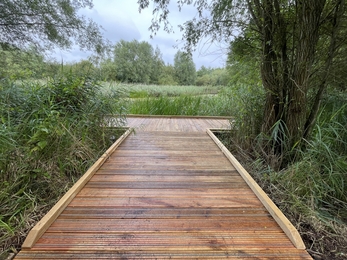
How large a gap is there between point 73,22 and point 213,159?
5302 millimetres

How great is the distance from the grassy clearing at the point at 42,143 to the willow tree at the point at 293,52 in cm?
214

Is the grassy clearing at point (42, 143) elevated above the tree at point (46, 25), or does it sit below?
below

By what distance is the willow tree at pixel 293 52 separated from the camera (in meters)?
1.86

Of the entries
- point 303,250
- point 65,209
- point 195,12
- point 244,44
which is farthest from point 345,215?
point 195,12

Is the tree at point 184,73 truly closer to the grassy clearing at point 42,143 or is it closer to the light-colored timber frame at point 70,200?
the grassy clearing at point 42,143

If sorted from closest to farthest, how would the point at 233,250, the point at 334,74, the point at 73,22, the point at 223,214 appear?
the point at 233,250 → the point at 223,214 → the point at 334,74 → the point at 73,22

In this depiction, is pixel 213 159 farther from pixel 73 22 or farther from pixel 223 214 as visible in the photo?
pixel 73 22

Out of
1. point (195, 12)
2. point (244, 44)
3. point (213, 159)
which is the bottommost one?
point (213, 159)

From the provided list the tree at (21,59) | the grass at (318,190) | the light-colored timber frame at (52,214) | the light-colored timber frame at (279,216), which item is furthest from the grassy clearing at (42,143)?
the tree at (21,59)

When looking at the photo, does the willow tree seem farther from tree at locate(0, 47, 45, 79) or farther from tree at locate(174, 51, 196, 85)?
tree at locate(174, 51, 196, 85)

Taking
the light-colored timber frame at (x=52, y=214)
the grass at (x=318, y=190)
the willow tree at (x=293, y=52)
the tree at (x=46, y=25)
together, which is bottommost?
the grass at (x=318, y=190)

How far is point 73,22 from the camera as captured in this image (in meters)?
4.97

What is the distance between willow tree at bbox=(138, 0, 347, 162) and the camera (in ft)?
6.09

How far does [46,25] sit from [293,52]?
545cm
